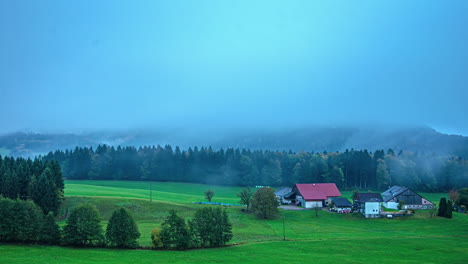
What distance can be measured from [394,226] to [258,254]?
38.9 meters

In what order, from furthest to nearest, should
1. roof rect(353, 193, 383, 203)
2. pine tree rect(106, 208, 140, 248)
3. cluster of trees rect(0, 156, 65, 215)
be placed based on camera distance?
roof rect(353, 193, 383, 203) < cluster of trees rect(0, 156, 65, 215) < pine tree rect(106, 208, 140, 248)

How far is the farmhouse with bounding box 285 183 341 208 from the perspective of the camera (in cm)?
9819

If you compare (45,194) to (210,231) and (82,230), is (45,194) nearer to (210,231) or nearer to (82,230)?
(82,230)

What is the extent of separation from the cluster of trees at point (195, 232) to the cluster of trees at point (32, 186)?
35.2 metres

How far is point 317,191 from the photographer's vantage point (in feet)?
338

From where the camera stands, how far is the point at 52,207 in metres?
77.4

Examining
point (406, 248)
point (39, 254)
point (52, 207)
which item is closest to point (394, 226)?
point (406, 248)

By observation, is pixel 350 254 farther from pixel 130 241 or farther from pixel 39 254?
pixel 39 254

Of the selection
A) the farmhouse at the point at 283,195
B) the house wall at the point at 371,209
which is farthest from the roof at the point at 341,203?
the farmhouse at the point at 283,195

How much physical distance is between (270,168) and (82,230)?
366 feet

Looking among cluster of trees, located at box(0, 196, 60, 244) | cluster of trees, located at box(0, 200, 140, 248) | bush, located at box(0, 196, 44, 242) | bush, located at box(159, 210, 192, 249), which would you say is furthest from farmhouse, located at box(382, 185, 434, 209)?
bush, located at box(0, 196, 44, 242)

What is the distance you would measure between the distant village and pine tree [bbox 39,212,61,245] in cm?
6108

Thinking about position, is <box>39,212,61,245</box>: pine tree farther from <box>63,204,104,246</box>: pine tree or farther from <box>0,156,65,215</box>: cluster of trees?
<box>0,156,65,215</box>: cluster of trees

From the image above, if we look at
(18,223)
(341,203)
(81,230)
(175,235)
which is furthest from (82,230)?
(341,203)
